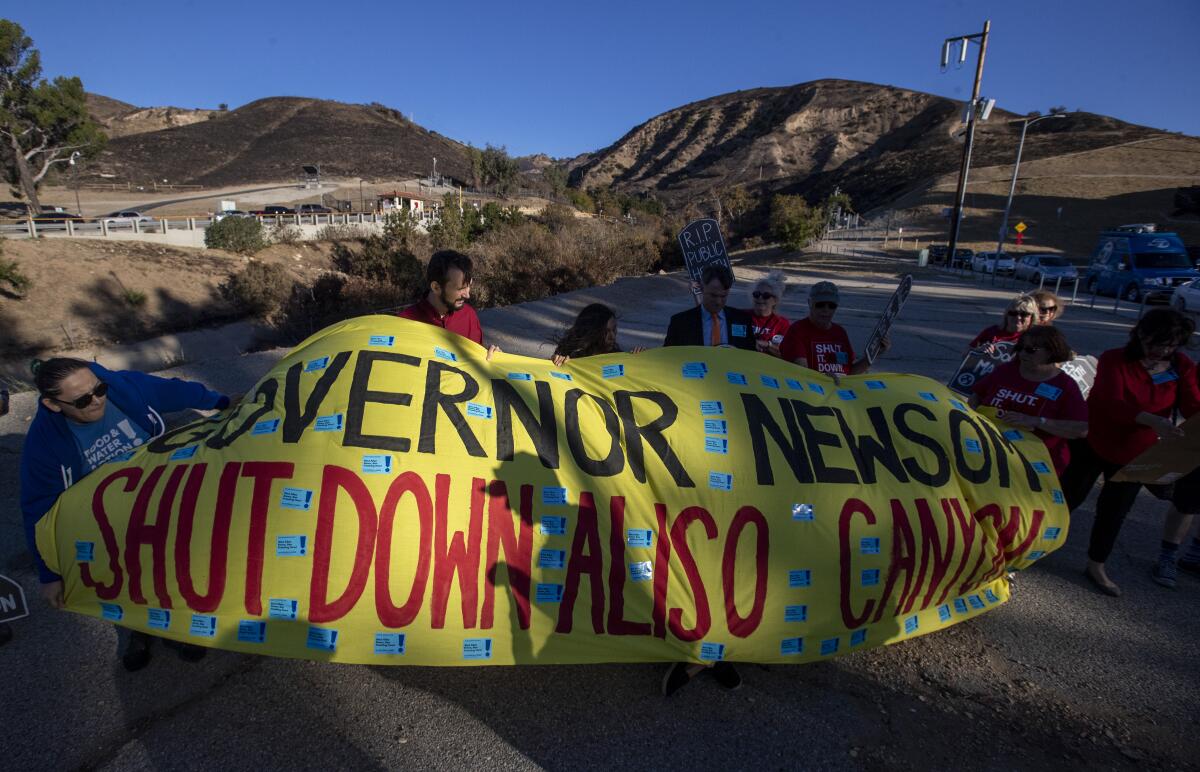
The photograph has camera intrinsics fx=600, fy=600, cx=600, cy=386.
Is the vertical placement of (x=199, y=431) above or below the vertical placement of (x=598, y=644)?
above

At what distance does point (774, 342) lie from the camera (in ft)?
15.3

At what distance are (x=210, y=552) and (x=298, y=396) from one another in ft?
2.36

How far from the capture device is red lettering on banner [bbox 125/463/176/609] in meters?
2.38

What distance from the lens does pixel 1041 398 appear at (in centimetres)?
345

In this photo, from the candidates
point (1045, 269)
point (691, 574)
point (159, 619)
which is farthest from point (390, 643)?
point (1045, 269)

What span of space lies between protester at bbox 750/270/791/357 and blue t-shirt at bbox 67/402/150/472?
3856 millimetres

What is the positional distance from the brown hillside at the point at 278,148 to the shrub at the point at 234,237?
49.1 m

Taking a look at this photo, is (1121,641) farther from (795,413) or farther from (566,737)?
(566,737)

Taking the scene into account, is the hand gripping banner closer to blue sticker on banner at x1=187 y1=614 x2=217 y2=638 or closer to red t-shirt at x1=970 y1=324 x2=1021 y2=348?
blue sticker on banner at x1=187 y1=614 x2=217 y2=638

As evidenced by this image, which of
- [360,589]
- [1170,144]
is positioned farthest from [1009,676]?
[1170,144]

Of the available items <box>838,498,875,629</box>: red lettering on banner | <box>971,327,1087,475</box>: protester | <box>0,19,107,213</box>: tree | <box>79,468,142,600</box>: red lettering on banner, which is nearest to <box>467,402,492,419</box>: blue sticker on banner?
<box>79,468,142,600</box>: red lettering on banner

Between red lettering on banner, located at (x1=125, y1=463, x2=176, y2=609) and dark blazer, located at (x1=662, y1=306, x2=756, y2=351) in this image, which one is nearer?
red lettering on banner, located at (x1=125, y1=463, x2=176, y2=609)

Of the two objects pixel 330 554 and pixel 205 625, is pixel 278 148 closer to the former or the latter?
pixel 205 625

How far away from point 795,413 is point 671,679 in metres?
1.44
